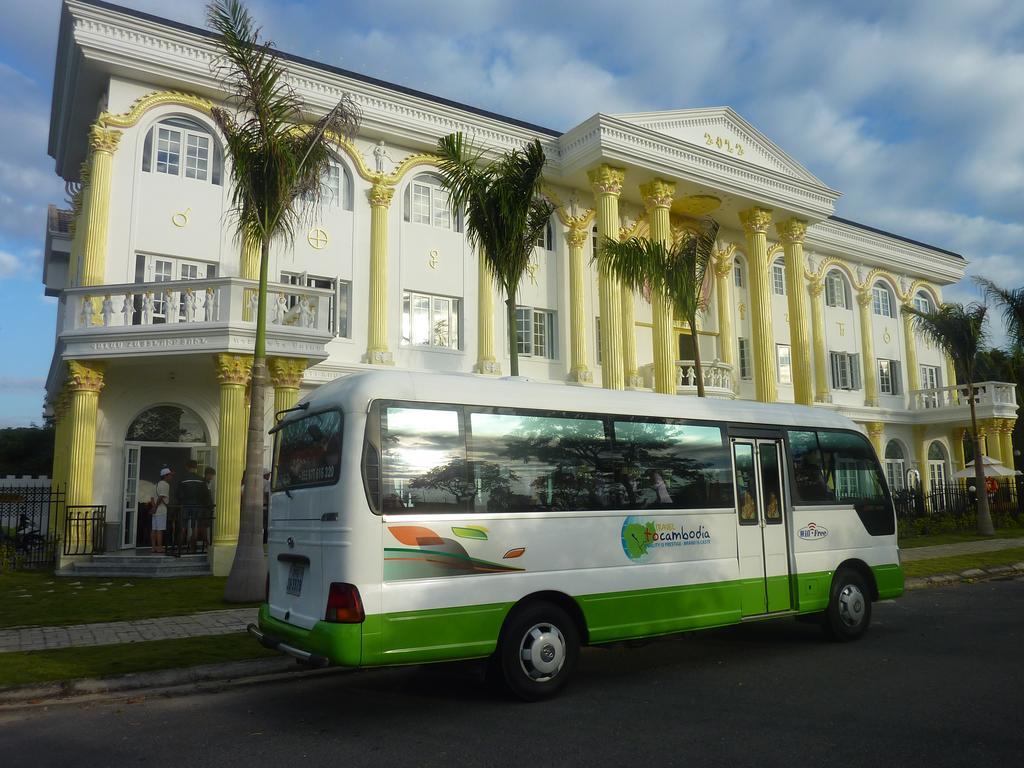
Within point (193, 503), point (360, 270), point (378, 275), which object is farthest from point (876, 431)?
point (193, 503)

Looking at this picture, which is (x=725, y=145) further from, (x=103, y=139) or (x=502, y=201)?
(x=103, y=139)

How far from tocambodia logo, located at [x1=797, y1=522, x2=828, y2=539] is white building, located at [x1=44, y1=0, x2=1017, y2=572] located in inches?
354

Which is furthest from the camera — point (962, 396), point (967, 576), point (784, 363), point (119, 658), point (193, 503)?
point (962, 396)

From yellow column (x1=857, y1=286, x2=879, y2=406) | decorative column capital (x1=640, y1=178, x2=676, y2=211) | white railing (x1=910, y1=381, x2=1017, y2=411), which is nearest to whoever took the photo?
decorative column capital (x1=640, y1=178, x2=676, y2=211)

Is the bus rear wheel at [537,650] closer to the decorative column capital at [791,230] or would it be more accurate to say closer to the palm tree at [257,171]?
the palm tree at [257,171]

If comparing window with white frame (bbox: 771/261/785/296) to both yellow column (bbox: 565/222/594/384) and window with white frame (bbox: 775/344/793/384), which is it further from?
yellow column (bbox: 565/222/594/384)

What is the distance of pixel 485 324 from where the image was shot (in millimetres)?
23562

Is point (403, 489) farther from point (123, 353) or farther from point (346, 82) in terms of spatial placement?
point (346, 82)

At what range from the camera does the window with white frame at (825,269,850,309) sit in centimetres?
3438

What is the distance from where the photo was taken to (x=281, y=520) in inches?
293

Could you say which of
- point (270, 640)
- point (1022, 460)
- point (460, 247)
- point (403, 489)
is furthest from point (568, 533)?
point (1022, 460)

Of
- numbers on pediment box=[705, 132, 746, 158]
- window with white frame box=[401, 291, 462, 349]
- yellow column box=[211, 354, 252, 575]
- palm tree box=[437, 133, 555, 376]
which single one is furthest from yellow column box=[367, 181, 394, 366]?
numbers on pediment box=[705, 132, 746, 158]

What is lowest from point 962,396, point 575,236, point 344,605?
point 344,605

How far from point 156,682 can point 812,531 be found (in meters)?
7.18
